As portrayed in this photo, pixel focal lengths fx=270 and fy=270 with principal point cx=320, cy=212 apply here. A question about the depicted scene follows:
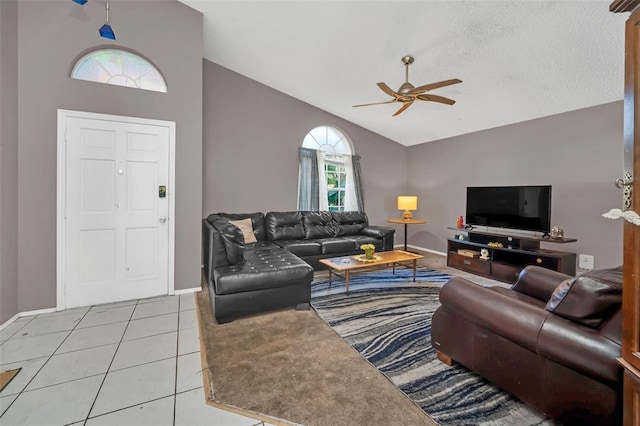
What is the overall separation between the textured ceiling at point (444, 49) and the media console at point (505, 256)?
193 cm

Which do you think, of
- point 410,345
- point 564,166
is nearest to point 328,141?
point 564,166

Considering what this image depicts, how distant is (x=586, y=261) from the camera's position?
145 inches

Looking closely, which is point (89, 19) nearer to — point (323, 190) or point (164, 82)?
point (164, 82)

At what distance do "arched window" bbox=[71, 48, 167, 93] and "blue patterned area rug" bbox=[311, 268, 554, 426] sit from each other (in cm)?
325

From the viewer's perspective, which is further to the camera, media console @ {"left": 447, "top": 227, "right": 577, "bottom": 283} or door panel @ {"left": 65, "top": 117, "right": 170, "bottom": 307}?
media console @ {"left": 447, "top": 227, "right": 577, "bottom": 283}

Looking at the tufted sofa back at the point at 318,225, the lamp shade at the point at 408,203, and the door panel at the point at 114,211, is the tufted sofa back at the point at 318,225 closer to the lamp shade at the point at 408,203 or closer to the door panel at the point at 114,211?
the lamp shade at the point at 408,203

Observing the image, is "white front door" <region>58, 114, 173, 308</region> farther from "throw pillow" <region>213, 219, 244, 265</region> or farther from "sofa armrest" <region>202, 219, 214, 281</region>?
"throw pillow" <region>213, 219, 244, 265</region>

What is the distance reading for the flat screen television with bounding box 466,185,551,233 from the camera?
3750 mm

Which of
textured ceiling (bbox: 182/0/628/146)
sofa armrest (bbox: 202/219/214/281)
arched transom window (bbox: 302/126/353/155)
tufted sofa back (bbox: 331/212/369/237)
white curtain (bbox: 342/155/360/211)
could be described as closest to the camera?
textured ceiling (bbox: 182/0/628/146)

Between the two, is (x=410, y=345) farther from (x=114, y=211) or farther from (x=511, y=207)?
(x=114, y=211)

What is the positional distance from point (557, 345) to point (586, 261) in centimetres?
349

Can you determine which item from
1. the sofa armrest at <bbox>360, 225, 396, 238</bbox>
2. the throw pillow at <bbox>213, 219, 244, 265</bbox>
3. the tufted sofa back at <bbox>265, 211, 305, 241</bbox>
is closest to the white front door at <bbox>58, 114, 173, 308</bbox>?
the throw pillow at <bbox>213, 219, 244, 265</bbox>

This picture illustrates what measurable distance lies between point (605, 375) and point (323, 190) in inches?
192

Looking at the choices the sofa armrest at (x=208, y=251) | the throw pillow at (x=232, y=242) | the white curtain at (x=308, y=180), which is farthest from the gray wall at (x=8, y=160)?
the white curtain at (x=308, y=180)
